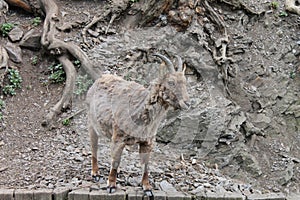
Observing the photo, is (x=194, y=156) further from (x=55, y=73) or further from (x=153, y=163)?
(x=55, y=73)

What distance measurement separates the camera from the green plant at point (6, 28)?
7840 millimetres

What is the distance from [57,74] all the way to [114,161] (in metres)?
3.13

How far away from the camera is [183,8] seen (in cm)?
817

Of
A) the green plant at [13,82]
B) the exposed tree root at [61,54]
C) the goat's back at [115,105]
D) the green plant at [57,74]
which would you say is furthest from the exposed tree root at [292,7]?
the goat's back at [115,105]

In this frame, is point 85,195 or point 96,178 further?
point 96,178

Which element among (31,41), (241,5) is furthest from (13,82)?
(241,5)

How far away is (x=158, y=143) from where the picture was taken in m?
6.80

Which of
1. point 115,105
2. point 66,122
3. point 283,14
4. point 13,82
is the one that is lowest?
point 66,122

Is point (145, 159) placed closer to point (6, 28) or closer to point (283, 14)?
point (6, 28)

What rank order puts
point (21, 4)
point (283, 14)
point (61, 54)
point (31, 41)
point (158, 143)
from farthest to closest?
point (283, 14), point (21, 4), point (31, 41), point (61, 54), point (158, 143)

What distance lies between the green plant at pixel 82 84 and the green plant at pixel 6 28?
5.71ft

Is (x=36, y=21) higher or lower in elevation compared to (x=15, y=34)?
higher

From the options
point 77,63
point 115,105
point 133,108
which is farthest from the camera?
point 77,63

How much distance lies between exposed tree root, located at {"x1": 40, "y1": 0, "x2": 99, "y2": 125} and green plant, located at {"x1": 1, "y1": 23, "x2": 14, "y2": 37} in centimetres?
64
